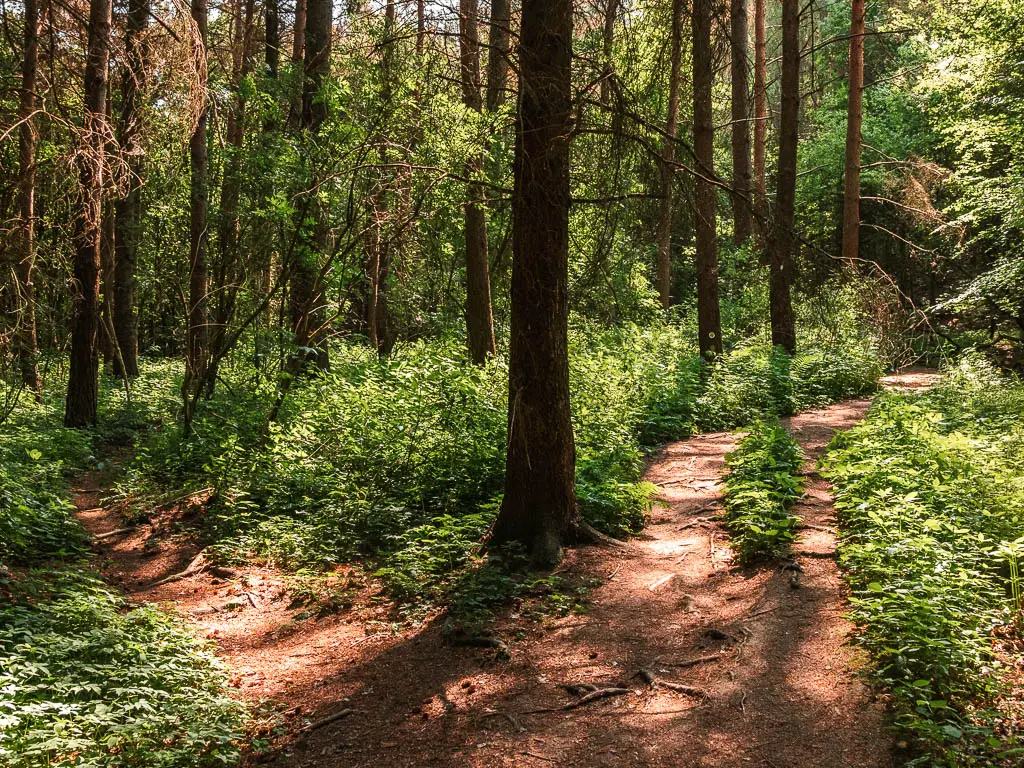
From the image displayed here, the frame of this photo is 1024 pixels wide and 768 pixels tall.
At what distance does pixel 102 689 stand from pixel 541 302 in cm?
412

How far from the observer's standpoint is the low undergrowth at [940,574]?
12.7 feet

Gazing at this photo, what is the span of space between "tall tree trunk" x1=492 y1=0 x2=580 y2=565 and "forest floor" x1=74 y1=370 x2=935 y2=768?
529mm

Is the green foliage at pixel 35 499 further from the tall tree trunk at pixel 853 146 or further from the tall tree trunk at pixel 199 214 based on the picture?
the tall tree trunk at pixel 853 146

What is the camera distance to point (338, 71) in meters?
15.7

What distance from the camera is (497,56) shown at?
6.91 meters

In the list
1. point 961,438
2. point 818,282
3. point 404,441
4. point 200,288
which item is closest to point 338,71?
point 200,288

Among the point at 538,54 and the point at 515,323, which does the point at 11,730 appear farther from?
the point at 538,54

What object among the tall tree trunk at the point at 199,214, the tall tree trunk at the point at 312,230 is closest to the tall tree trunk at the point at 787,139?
the tall tree trunk at the point at 312,230

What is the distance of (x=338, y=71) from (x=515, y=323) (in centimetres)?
1143

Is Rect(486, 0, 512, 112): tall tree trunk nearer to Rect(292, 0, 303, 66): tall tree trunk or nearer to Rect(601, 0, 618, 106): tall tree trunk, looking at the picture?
Rect(601, 0, 618, 106): tall tree trunk

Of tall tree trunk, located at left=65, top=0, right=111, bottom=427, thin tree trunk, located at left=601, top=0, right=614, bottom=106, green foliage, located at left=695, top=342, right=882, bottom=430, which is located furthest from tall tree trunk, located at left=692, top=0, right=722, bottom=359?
tall tree trunk, located at left=65, top=0, right=111, bottom=427

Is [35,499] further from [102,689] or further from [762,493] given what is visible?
[762,493]

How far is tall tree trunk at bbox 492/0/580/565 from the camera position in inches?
238

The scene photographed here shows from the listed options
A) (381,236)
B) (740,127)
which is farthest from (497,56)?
(740,127)
